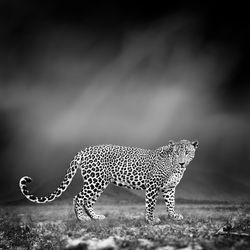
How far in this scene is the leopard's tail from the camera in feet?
37.8

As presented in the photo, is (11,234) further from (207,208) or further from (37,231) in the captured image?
(207,208)

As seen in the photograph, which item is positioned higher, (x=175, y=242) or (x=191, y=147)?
(x=191, y=147)

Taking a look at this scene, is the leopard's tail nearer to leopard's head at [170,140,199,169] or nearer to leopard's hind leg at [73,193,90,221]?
leopard's hind leg at [73,193,90,221]

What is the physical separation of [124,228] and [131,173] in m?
1.81

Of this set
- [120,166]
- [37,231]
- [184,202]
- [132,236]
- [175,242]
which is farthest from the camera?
[184,202]

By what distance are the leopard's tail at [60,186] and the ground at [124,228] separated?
2.42 ft

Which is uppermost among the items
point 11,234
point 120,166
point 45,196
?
point 120,166

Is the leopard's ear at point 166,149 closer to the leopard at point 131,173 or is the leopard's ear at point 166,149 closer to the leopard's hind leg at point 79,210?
the leopard at point 131,173

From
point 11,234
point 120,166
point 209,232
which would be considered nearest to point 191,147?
point 120,166

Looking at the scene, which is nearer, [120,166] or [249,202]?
[120,166]

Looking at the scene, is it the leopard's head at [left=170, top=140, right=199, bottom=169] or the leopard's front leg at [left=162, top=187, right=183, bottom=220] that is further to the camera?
the leopard's front leg at [left=162, top=187, right=183, bottom=220]

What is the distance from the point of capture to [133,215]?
502 inches

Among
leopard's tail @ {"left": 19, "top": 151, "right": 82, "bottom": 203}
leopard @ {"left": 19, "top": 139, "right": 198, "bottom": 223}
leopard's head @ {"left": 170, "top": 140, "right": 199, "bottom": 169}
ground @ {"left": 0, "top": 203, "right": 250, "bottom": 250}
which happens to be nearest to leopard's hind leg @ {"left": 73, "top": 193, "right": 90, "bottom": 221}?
leopard @ {"left": 19, "top": 139, "right": 198, "bottom": 223}

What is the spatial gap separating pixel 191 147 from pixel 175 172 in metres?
0.81
